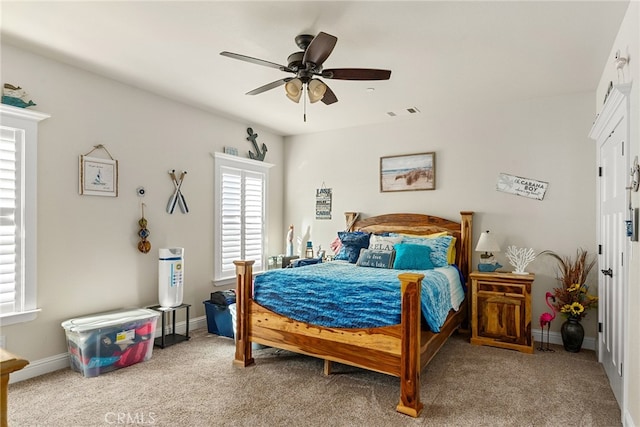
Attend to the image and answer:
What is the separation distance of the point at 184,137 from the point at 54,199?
5.15ft

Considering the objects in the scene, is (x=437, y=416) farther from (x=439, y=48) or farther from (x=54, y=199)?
(x=54, y=199)

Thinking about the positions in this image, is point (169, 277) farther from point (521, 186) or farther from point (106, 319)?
point (521, 186)

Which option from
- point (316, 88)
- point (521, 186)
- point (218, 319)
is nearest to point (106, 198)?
point (218, 319)

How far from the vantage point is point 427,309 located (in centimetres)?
289

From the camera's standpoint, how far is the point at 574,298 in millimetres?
3738

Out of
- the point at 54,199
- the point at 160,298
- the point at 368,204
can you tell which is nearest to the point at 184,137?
the point at 54,199

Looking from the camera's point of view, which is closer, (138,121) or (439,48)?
(439,48)

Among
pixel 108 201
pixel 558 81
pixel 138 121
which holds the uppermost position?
pixel 558 81

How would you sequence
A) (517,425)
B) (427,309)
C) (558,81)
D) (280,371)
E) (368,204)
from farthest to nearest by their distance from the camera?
1. (368,204)
2. (558,81)
3. (280,371)
4. (427,309)
5. (517,425)

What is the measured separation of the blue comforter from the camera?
2.81 m

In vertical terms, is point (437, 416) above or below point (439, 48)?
below

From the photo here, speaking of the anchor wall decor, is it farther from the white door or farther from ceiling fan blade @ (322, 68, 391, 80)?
the white door

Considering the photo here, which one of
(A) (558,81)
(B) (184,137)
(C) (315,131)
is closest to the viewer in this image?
(A) (558,81)

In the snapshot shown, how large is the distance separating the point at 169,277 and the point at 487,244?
338cm
